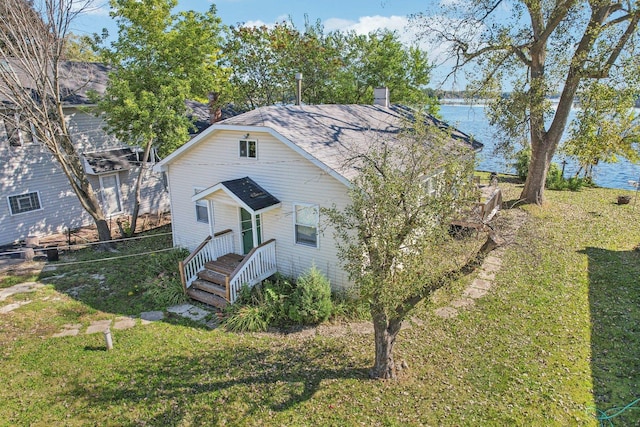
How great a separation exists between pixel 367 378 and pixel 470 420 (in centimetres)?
199

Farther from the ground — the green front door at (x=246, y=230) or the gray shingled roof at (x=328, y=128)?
Result: the gray shingled roof at (x=328, y=128)

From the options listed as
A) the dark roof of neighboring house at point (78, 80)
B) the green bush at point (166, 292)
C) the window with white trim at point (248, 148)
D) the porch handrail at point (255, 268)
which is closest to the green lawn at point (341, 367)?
the green bush at point (166, 292)

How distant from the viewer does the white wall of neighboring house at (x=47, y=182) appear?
16.0 meters

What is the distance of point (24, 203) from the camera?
16.6 meters

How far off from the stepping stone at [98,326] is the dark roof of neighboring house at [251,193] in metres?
4.75

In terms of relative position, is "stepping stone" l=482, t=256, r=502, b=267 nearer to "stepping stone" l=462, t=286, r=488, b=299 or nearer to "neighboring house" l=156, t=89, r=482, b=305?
"stepping stone" l=462, t=286, r=488, b=299

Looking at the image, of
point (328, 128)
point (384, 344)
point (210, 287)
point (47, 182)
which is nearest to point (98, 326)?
point (210, 287)

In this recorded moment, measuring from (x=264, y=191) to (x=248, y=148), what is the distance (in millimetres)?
1468

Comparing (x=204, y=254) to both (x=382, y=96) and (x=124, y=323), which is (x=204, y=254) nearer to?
(x=124, y=323)

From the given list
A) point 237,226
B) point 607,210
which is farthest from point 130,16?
point 607,210

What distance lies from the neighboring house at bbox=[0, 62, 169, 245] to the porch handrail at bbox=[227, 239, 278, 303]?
1028 centimetres

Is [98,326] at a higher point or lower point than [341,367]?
higher

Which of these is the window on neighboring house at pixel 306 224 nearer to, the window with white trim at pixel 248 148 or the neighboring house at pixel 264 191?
the neighboring house at pixel 264 191

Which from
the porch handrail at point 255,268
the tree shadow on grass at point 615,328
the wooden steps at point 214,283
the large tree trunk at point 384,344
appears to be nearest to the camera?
the tree shadow on grass at point 615,328
